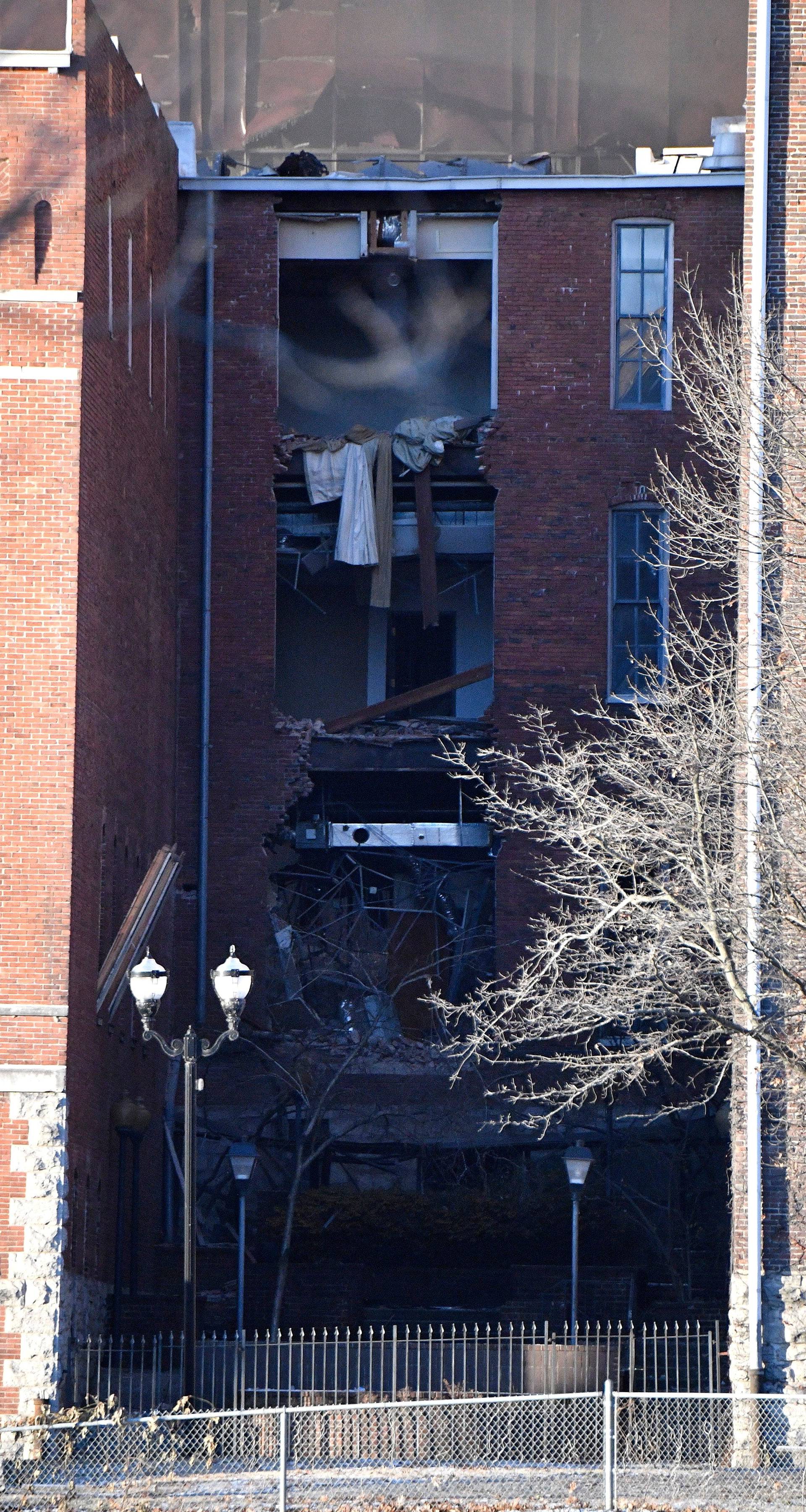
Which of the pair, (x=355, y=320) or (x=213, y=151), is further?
(x=213, y=151)

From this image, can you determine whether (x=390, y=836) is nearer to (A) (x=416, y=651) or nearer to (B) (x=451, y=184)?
(A) (x=416, y=651)

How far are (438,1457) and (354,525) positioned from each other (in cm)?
1527

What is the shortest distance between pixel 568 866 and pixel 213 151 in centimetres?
2244

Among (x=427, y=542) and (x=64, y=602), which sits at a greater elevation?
(x=427, y=542)

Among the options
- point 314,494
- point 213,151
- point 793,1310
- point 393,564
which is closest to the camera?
point 793,1310

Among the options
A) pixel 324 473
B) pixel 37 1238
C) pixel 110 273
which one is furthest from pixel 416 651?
pixel 37 1238

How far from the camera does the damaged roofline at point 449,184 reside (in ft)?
92.9

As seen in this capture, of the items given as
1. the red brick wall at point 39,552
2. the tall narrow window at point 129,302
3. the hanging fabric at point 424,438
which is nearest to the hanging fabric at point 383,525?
the hanging fabric at point 424,438

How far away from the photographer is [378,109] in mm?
38281

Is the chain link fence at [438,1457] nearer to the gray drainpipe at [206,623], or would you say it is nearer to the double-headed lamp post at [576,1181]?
the double-headed lamp post at [576,1181]

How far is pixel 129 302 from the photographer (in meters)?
24.3

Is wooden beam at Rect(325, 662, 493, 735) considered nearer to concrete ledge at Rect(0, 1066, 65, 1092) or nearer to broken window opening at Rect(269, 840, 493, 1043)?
broken window opening at Rect(269, 840, 493, 1043)

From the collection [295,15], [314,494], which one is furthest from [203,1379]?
[295,15]

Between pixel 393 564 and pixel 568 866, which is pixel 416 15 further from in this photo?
pixel 568 866
